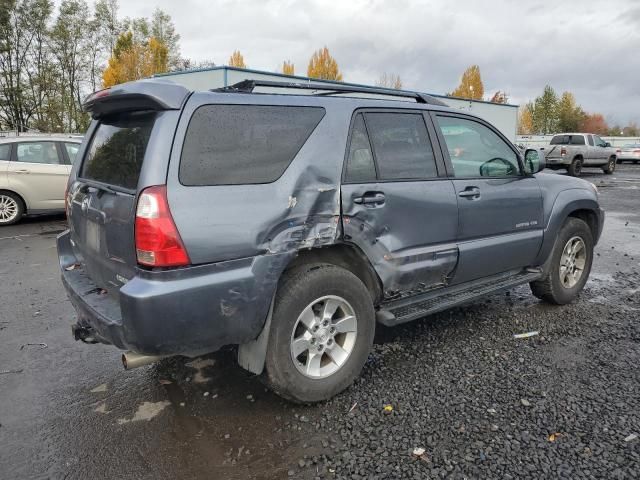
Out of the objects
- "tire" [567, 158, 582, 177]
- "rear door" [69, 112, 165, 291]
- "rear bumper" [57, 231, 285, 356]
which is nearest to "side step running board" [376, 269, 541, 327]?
"rear bumper" [57, 231, 285, 356]

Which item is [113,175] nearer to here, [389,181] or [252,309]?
[252,309]

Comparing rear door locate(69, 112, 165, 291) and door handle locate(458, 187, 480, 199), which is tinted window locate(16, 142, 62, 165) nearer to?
rear door locate(69, 112, 165, 291)

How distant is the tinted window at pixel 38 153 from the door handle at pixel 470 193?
901 centimetres

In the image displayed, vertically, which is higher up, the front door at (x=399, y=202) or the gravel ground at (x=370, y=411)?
the front door at (x=399, y=202)

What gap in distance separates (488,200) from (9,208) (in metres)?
9.45

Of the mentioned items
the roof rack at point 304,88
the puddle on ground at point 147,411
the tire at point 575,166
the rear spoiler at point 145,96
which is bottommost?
the puddle on ground at point 147,411

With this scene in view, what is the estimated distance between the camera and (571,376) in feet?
11.0

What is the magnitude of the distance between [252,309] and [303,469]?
2.80 ft

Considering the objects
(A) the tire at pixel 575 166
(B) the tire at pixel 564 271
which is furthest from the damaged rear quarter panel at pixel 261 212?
(A) the tire at pixel 575 166

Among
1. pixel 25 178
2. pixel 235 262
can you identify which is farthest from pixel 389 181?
pixel 25 178

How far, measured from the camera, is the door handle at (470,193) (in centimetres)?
372

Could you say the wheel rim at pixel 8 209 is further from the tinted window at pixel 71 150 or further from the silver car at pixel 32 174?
the tinted window at pixel 71 150

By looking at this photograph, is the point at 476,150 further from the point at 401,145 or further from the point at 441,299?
the point at 441,299

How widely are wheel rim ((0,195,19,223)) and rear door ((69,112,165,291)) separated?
7.50m
